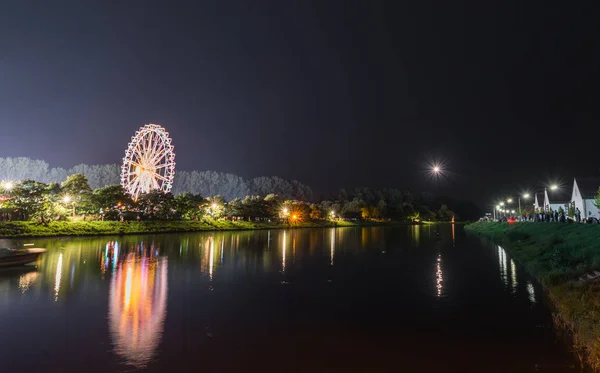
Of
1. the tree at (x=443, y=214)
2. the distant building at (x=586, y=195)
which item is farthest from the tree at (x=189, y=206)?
the tree at (x=443, y=214)

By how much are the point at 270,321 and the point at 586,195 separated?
52953 mm

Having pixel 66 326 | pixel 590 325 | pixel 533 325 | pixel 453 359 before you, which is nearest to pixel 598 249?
pixel 533 325

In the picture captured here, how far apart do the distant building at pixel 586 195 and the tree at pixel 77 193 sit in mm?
66395

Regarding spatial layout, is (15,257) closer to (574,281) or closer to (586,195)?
(574,281)

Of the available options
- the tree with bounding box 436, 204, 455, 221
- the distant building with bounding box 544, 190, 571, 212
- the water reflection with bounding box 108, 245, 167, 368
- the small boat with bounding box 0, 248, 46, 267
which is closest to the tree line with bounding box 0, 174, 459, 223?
the small boat with bounding box 0, 248, 46, 267

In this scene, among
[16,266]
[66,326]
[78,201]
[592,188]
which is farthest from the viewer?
[78,201]

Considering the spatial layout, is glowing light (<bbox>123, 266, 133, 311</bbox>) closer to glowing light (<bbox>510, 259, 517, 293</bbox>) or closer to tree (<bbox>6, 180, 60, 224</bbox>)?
glowing light (<bbox>510, 259, 517, 293</bbox>)

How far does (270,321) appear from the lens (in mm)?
12516

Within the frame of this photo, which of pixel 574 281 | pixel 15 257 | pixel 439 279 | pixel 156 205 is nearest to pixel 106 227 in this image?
pixel 156 205

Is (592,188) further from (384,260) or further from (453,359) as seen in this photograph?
(453,359)

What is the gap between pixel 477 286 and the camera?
18.8 m

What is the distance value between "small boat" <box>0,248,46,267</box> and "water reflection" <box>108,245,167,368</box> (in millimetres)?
4894

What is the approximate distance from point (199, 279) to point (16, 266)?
35.6 feet

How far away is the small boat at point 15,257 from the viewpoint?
20844mm
